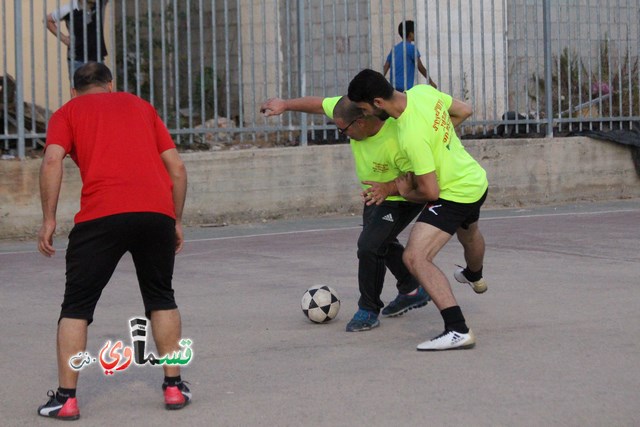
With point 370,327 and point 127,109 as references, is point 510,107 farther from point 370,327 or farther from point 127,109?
point 127,109

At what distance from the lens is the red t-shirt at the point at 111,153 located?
5.20 meters

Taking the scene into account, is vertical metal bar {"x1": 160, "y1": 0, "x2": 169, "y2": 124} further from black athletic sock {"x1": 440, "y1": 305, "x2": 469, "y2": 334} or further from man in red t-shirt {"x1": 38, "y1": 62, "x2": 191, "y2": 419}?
man in red t-shirt {"x1": 38, "y1": 62, "x2": 191, "y2": 419}

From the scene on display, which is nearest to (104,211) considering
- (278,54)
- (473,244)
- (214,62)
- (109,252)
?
(109,252)

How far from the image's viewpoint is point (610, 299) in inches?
313

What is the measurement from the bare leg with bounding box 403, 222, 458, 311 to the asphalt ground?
313mm

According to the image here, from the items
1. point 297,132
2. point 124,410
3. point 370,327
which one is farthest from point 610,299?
point 297,132

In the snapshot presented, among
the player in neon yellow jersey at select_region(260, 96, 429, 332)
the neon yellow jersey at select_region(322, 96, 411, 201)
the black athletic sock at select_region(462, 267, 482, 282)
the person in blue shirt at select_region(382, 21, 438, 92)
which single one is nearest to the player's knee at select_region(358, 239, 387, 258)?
the player in neon yellow jersey at select_region(260, 96, 429, 332)

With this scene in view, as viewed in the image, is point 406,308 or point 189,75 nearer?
point 406,308

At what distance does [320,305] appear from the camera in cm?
731

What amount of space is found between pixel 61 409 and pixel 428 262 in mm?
→ 2295

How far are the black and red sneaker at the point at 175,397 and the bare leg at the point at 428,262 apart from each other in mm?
1708

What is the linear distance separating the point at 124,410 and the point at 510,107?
404 inches

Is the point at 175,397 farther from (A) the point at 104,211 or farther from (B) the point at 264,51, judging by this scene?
(B) the point at 264,51

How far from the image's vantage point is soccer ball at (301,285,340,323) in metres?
7.32
